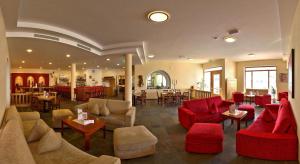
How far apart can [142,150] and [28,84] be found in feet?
56.5

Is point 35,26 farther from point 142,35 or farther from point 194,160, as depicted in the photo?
point 194,160

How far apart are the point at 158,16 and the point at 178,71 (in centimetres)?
940

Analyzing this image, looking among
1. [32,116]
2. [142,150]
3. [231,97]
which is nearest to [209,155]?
[142,150]

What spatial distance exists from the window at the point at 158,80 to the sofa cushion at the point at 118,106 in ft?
23.6

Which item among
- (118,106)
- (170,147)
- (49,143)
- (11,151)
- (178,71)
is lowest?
(170,147)

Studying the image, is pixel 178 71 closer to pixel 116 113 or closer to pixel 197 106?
pixel 197 106

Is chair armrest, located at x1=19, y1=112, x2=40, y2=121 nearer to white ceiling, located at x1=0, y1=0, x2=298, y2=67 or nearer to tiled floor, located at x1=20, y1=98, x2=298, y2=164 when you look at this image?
tiled floor, located at x1=20, y1=98, x2=298, y2=164

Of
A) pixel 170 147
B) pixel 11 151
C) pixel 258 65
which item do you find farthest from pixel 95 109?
pixel 258 65

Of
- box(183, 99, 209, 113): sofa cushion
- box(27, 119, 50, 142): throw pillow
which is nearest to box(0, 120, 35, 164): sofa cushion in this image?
box(27, 119, 50, 142): throw pillow

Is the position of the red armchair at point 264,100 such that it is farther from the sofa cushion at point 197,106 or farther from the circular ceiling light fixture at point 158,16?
the circular ceiling light fixture at point 158,16

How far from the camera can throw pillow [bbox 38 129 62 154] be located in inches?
100

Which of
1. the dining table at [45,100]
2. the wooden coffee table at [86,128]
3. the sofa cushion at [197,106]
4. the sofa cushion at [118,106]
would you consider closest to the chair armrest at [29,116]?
the wooden coffee table at [86,128]

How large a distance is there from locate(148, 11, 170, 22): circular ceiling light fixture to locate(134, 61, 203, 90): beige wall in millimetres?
8549

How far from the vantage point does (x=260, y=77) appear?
10.8 meters
